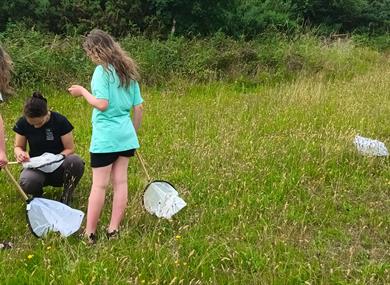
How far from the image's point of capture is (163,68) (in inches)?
450

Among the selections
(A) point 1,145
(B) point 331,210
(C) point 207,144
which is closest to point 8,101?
(C) point 207,144

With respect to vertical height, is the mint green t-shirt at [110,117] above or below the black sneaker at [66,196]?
above

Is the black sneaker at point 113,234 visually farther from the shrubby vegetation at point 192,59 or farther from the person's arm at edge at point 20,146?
the shrubby vegetation at point 192,59

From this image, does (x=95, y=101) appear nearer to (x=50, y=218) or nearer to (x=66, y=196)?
(x=50, y=218)

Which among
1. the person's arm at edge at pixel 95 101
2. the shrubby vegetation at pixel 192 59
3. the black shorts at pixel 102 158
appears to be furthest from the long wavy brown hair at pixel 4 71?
the shrubby vegetation at pixel 192 59

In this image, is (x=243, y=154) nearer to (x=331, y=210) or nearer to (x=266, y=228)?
(x=331, y=210)

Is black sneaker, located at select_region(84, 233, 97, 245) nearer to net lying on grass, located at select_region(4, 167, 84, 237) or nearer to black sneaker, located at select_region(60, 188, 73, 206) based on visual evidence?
net lying on grass, located at select_region(4, 167, 84, 237)

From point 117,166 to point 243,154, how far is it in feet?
6.90

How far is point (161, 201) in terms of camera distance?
4.46 meters

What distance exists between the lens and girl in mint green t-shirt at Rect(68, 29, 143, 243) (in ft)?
13.0

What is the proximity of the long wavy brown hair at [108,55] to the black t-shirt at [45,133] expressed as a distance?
0.99 m

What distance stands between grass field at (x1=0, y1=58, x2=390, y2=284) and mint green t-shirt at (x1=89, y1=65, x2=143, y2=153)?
655mm

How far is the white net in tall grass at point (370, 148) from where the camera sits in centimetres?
588

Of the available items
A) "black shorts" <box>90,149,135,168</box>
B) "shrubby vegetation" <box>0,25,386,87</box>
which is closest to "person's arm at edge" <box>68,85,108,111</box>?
"black shorts" <box>90,149,135,168</box>
